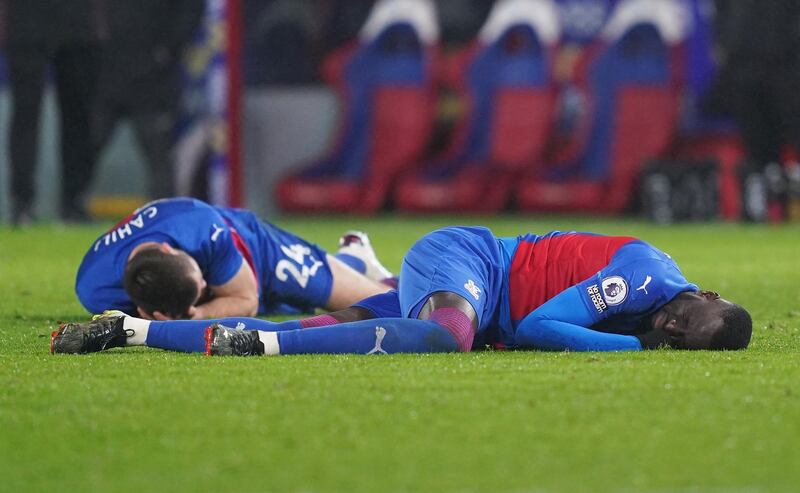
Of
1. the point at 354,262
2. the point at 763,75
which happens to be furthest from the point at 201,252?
the point at 763,75

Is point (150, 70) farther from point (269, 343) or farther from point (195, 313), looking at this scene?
point (269, 343)

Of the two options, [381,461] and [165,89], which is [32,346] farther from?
[165,89]

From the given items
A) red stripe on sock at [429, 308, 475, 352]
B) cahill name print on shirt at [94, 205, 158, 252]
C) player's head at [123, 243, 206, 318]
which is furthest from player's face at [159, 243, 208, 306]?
red stripe on sock at [429, 308, 475, 352]

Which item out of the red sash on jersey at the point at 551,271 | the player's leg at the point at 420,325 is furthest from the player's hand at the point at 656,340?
the player's leg at the point at 420,325

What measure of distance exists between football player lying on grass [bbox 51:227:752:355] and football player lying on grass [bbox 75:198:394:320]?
494 mm

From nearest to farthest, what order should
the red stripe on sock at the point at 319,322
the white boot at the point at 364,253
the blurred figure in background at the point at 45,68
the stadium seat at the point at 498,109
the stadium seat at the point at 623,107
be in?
1. the red stripe on sock at the point at 319,322
2. the white boot at the point at 364,253
3. the blurred figure in background at the point at 45,68
4. the stadium seat at the point at 623,107
5. the stadium seat at the point at 498,109

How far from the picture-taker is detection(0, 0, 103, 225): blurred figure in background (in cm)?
1180

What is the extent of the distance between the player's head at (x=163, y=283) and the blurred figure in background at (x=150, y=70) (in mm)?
9015

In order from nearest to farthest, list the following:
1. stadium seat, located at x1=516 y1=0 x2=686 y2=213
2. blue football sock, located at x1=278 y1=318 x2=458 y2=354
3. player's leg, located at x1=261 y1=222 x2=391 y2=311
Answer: blue football sock, located at x1=278 y1=318 x2=458 y2=354
player's leg, located at x1=261 y1=222 x2=391 y2=311
stadium seat, located at x1=516 y1=0 x2=686 y2=213

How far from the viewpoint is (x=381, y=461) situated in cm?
306

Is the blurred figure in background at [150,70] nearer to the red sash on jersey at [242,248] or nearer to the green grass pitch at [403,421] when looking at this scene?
the red sash on jersey at [242,248]

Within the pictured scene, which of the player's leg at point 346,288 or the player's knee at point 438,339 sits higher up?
the player's knee at point 438,339

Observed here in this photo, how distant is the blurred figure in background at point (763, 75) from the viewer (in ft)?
48.6

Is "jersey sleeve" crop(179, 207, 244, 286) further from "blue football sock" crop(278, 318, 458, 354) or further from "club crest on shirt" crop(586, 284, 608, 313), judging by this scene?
"club crest on shirt" crop(586, 284, 608, 313)
